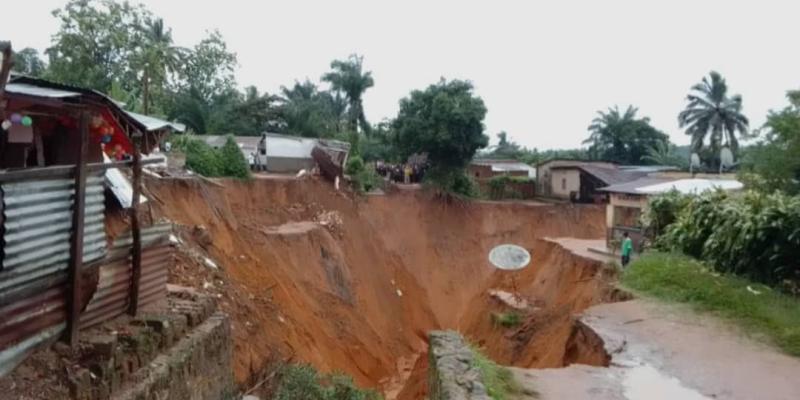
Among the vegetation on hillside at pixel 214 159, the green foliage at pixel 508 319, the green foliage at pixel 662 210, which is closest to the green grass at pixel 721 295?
the green foliage at pixel 662 210

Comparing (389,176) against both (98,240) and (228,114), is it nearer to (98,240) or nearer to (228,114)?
(228,114)

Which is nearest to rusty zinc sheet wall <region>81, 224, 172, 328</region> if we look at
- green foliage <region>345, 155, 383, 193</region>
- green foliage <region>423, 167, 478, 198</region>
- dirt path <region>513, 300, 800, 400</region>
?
dirt path <region>513, 300, 800, 400</region>

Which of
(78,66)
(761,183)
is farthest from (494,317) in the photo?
(78,66)

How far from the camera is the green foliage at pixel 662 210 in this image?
18.5 metres

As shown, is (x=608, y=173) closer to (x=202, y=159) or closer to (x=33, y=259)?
(x=202, y=159)

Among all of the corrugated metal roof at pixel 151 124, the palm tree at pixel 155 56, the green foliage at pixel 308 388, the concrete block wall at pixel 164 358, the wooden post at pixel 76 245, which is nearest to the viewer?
the concrete block wall at pixel 164 358

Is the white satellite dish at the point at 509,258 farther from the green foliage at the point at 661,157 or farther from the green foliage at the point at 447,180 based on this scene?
the green foliage at the point at 661,157

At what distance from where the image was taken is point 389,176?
40719 mm

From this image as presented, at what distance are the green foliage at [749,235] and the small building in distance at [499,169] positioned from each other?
26481 millimetres

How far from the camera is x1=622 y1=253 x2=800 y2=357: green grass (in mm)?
10219

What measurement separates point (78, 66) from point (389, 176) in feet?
59.2

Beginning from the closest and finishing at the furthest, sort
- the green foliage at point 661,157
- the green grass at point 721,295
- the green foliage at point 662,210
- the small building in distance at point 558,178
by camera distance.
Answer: the green grass at point 721,295
the green foliage at point 662,210
the small building in distance at point 558,178
the green foliage at point 661,157

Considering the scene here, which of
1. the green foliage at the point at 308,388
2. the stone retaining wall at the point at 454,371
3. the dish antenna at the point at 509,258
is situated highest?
the stone retaining wall at the point at 454,371

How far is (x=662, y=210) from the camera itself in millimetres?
18938
